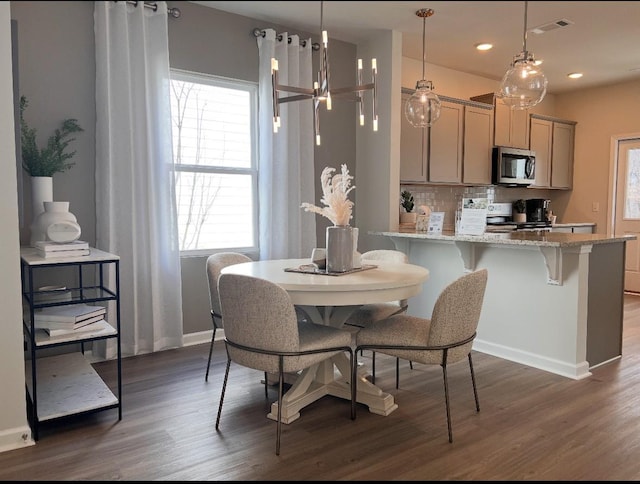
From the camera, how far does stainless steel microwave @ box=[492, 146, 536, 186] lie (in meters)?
5.57

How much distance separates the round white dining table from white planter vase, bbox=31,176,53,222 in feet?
3.59

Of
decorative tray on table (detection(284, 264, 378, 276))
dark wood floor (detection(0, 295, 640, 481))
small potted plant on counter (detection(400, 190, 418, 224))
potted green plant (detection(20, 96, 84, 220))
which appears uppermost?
potted green plant (detection(20, 96, 84, 220))

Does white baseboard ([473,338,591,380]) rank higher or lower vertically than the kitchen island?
lower

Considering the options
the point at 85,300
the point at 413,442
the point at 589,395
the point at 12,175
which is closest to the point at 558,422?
the point at 589,395

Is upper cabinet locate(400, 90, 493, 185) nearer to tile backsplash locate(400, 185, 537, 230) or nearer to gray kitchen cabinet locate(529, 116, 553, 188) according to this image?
tile backsplash locate(400, 185, 537, 230)

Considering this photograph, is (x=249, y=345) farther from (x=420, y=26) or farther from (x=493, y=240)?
(x=493, y=240)

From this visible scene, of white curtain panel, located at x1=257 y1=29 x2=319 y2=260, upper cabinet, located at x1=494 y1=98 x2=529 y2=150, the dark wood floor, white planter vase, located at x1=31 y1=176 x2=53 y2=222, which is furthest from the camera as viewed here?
upper cabinet, located at x1=494 y1=98 x2=529 y2=150

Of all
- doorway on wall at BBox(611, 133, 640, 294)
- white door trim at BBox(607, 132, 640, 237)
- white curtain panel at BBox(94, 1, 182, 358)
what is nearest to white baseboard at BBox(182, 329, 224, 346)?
white curtain panel at BBox(94, 1, 182, 358)

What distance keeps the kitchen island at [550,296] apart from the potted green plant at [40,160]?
250 centimetres

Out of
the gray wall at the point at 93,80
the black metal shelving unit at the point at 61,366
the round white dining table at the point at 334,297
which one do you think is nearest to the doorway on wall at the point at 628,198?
the gray wall at the point at 93,80

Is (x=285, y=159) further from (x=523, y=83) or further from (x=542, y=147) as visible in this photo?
(x=542, y=147)

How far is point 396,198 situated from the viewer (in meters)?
4.37

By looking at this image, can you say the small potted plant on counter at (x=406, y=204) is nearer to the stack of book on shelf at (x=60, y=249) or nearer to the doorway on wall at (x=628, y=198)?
the stack of book on shelf at (x=60, y=249)

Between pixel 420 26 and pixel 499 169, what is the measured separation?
4731 millimetres
